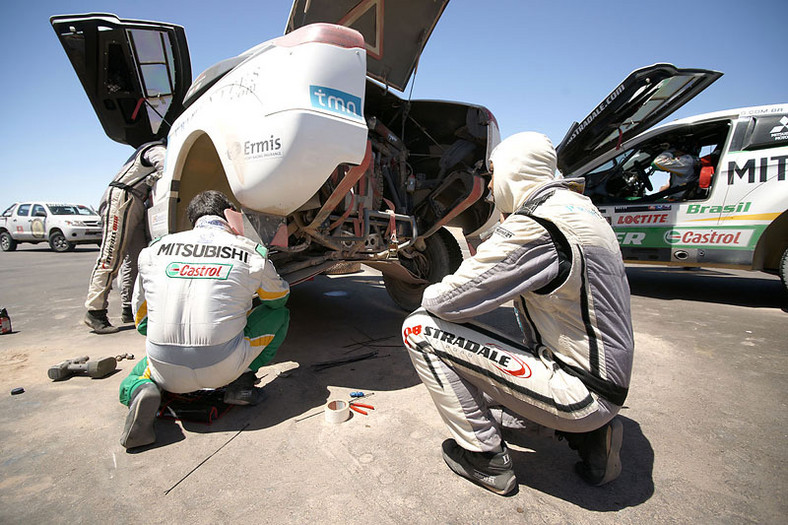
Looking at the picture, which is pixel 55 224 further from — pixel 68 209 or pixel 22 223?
pixel 22 223

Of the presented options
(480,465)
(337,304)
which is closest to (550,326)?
(480,465)

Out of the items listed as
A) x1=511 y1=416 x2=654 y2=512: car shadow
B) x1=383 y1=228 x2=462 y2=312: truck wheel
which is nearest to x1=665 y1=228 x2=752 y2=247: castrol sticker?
x1=383 y1=228 x2=462 y2=312: truck wheel

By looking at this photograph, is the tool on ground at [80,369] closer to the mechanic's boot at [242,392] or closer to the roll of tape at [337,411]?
the mechanic's boot at [242,392]

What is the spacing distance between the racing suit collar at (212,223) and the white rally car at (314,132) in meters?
0.18

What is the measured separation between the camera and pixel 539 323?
1.50m

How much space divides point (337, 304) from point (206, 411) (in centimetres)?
268

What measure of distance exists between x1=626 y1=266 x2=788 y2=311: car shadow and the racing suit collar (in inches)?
211

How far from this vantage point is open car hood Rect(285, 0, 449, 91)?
9.20ft

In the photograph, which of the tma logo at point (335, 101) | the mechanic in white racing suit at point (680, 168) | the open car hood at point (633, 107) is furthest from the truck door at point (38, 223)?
the mechanic in white racing suit at point (680, 168)

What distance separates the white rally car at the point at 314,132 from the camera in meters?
2.00

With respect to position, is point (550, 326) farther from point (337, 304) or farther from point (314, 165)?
point (337, 304)

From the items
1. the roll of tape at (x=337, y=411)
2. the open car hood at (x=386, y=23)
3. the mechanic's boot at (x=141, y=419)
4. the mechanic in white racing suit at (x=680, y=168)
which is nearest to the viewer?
the mechanic's boot at (x=141, y=419)

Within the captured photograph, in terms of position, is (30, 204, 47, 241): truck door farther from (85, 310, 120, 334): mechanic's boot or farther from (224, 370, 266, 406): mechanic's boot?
(224, 370, 266, 406): mechanic's boot

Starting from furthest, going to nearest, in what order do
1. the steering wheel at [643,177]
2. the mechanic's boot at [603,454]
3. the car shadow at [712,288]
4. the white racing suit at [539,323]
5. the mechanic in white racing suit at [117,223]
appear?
the steering wheel at [643,177] < the car shadow at [712,288] < the mechanic in white racing suit at [117,223] < the mechanic's boot at [603,454] < the white racing suit at [539,323]
